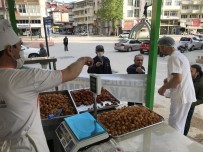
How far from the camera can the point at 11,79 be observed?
1.26 metres

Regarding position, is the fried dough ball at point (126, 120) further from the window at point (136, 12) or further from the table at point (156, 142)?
the window at point (136, 12)

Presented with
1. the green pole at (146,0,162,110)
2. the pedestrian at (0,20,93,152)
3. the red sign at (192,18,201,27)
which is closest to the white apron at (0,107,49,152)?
the pedestrian at (0,20,93,152)

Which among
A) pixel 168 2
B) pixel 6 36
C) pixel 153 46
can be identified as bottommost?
pixel 153 46

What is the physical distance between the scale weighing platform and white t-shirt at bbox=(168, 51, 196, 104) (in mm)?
1329

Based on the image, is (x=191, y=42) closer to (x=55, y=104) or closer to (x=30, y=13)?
(x=55, y=104)

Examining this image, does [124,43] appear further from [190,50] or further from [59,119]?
[59,119]

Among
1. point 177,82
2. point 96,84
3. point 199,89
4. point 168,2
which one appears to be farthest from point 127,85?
point 168,2

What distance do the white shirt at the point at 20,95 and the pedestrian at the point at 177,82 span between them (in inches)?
68.8

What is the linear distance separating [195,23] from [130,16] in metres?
16.7

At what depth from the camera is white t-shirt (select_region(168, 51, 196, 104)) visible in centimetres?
254

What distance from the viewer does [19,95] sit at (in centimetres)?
128

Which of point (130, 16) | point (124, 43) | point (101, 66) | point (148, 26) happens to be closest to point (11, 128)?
point (148, 26)

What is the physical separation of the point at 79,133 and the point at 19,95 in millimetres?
663

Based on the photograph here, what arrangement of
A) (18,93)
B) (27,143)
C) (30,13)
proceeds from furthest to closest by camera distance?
(30,13), (27,143), (18,93)
